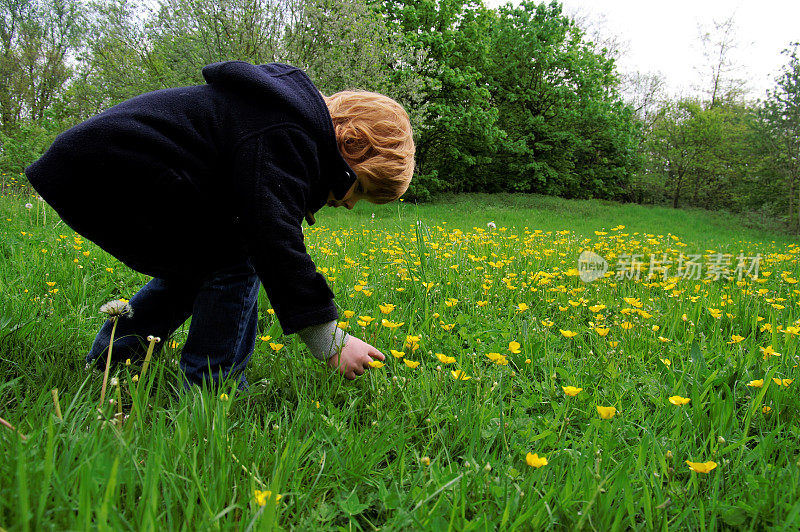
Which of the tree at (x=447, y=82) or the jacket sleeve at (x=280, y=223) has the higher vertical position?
the tree at (x=447, y=82)

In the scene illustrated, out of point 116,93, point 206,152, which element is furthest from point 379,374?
point 116,93

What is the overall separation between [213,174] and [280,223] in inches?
13.7

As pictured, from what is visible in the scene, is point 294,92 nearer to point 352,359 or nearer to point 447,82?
point 352,359

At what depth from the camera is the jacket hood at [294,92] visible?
4.49 ft

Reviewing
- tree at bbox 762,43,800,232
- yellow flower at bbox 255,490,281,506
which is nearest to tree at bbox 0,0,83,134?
yellow flower at bbox 255,490,281,506

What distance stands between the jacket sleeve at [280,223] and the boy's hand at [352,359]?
147 millimetres

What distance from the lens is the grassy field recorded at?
0.89 m

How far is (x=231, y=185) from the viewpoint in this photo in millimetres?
1403

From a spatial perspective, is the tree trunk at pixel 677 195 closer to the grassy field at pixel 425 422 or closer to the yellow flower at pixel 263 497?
the grassy field at pixel 425 422

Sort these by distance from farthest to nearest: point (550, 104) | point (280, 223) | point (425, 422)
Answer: point (550, 104), point (425, 422), point (280, 223)

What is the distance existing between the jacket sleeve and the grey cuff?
0.05m
